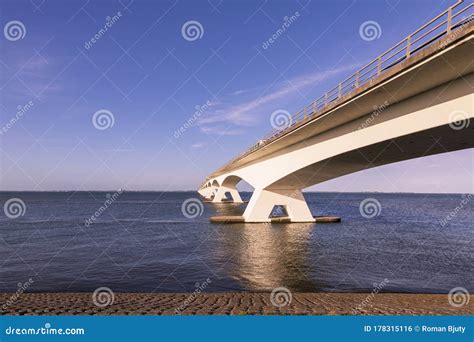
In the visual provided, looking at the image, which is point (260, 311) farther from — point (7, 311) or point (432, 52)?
point (432, 52)

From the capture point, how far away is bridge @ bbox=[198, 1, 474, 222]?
35.9ft

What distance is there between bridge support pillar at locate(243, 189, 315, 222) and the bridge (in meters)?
4.13

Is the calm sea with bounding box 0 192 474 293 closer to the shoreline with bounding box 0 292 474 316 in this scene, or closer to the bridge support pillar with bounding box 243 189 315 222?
the shoreline with bounding box 0 292 474 316

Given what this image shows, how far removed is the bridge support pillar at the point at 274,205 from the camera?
115ft

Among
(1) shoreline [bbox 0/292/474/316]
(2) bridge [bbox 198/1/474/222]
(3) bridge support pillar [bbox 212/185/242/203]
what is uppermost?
(3) bridge support pillar [bbox 212/185/242/203]

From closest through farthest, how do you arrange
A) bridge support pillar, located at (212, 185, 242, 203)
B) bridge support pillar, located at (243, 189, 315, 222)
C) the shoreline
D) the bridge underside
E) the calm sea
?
the shoreline < the bridge underside < the calm sea < bridge support pillar, located at (243, 189, 315, 222) < bridge support pillar, located at (212, 185, 242, 203)

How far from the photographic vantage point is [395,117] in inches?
596

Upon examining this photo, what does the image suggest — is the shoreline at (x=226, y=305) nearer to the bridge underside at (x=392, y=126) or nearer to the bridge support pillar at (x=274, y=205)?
the bridge underside at (x=392, y=126)

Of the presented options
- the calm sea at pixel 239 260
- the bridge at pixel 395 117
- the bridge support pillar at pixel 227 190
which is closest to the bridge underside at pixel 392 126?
the bridge at pixel 395 117

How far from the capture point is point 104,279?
15844mm

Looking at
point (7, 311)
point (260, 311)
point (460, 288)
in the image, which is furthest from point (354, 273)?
point (7, 311)

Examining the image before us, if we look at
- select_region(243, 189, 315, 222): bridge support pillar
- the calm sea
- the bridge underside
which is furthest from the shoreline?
select_region(243, 189, 315, 222): bridge support pillar

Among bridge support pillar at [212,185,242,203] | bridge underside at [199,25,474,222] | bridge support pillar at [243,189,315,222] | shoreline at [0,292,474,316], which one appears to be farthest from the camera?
bridge support pillar at [212,185,242,203]

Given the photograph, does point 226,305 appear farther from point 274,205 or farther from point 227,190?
point 227,190
